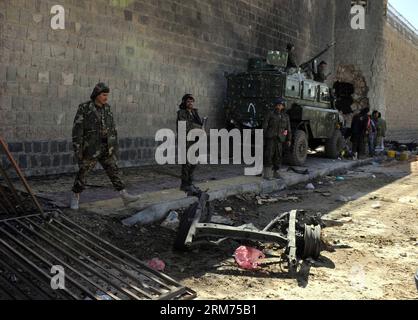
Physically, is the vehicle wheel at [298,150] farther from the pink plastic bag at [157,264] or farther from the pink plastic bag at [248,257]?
the pink plastic bag at [157,264]

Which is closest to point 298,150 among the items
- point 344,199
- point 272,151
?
point 272,151

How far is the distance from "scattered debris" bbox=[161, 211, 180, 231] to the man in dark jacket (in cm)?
966

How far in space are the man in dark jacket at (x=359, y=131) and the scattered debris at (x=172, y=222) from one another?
966 centimetres

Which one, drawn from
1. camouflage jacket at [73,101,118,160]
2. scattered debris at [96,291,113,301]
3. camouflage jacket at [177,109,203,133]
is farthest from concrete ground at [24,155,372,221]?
scattered debris at [96,291,113,301]

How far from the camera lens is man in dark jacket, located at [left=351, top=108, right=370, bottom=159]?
44.8ft

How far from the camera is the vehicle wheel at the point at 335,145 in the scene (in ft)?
40.4

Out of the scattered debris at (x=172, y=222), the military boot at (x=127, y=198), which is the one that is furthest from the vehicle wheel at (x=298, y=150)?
the military boot at (x=127, y=198)

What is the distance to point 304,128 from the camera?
10.5 meters

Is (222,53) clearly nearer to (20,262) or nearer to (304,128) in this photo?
(304,128)

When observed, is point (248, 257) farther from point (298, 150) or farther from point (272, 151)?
point (298, 150)

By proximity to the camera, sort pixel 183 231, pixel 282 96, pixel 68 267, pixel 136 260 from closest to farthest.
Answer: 1. pixel 68 267
2. pixel 136 260
3. pixel 183 231
4. pixel 282 96

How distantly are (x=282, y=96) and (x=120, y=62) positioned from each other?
3659mm

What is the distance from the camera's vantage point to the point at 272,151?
8.21m

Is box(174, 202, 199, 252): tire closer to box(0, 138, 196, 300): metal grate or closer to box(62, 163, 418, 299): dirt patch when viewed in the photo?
box(62, 163, 418, 299): dirt patch
